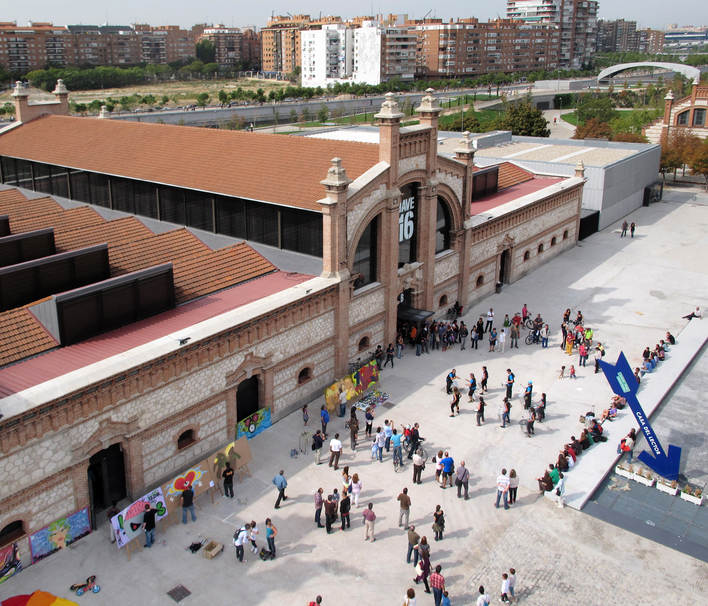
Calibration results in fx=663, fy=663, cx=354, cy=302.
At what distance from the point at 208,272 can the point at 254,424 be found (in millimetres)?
7351

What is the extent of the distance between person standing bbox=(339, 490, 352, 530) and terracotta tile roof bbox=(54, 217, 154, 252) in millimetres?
16258

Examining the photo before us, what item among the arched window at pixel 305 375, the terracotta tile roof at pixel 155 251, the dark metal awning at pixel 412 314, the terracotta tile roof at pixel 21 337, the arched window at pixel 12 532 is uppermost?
the terracotta tile roof at pixel 155 251

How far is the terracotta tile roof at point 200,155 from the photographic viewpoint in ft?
104

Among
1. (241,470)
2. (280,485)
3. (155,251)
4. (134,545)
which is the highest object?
(155,251)

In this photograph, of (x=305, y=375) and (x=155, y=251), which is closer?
(x=305, y=375)

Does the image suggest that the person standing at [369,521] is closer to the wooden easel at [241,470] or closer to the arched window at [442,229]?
the wooden easel at [241,470]

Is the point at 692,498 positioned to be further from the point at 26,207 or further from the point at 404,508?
the point at 26,207

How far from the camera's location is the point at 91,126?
43.1 m

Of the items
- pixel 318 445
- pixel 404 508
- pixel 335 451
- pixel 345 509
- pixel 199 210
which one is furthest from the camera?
pixel 199 210

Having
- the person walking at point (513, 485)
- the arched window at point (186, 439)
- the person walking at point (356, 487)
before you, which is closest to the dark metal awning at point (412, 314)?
the person walking at point (513, 485)

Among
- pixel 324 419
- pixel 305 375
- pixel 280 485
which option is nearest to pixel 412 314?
pixel 305 375

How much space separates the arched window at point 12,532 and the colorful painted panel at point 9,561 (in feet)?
0.74

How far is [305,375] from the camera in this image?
95.4 feet

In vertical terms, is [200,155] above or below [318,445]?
above
